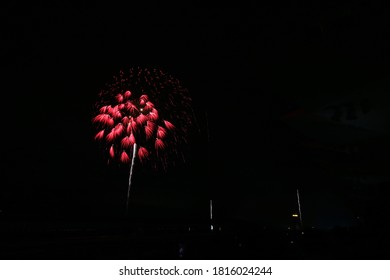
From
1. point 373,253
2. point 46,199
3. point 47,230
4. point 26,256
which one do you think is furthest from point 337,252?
point 46,199

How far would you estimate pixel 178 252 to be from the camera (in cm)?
1698

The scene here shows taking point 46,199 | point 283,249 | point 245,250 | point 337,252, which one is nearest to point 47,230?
point 245,250

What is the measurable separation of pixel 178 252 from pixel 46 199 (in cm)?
5908

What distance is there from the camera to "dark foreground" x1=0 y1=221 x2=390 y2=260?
15.1 m

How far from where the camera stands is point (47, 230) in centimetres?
2052

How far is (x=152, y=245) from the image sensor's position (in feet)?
58.2

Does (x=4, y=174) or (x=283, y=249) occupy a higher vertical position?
(x=4, y=174)

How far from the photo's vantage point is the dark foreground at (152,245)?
15.1 metres

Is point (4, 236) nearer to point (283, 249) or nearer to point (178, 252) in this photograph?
point (178, 252)
